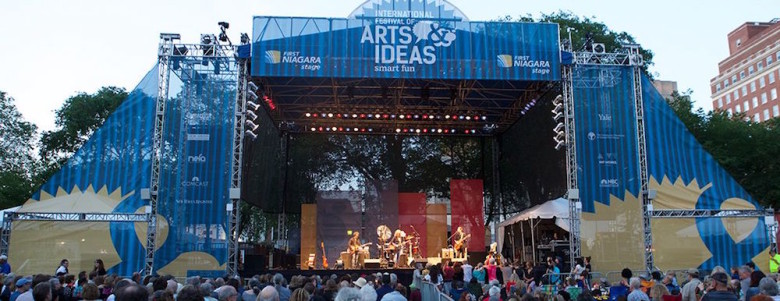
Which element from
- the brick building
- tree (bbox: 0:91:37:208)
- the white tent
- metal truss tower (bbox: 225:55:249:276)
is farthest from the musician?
the brick building

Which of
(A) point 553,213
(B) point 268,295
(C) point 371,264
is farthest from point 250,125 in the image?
(B) point 268,295

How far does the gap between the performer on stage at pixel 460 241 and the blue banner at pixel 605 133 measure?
21.2 feet

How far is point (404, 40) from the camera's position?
17344 millimetres

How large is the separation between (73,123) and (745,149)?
28.7 m

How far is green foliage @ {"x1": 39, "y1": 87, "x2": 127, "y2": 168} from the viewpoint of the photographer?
2922 centimetres

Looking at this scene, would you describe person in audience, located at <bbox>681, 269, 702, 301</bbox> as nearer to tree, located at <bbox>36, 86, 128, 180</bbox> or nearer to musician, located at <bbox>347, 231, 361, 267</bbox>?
musician, located at <bbox>347, 231, 361, 267</bbox>

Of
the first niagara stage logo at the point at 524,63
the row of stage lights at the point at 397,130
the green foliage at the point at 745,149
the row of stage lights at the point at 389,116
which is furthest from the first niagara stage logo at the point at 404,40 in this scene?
the green foliage at the point at 745,149

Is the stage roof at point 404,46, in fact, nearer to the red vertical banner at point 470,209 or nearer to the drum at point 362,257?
the drum at point 362,257

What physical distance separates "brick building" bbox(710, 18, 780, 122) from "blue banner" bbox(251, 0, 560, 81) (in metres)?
46.6

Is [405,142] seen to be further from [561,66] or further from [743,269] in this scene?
[743,269]

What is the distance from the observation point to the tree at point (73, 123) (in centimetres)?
2920

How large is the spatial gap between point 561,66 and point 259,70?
26.4 ft

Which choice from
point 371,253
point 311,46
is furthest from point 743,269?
point 371,253

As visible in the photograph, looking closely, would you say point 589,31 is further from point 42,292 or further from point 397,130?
point 42,292
